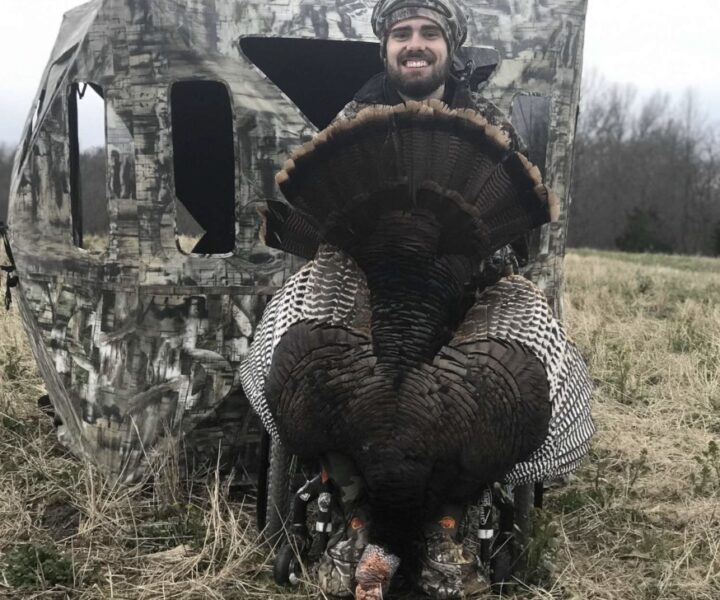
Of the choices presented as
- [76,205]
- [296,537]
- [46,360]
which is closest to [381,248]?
[296,537]

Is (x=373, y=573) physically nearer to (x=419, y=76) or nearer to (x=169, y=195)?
(x=419, y=76)

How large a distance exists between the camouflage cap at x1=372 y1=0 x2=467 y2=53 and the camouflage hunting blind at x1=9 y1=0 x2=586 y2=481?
2.28 feet

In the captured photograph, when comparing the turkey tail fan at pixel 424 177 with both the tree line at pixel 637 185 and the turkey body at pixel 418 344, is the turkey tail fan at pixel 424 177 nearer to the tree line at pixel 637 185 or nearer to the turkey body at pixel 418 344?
the turkey body at pixel 418 344

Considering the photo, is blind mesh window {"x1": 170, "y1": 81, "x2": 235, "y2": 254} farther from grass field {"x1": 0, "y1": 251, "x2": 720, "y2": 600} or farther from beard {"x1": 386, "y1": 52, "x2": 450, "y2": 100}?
beard {"x1": 386, "y1": 52, "x2": 450, "y2": 100}

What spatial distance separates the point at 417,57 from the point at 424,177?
89cm

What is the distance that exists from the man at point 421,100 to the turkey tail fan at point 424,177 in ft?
0.48

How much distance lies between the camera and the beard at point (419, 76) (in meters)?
3.09

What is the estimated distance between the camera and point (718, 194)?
178 feet

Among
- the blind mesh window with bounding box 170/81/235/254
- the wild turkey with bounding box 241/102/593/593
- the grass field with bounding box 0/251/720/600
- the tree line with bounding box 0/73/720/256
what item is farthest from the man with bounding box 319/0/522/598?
the tree line with bounding box 0/73/720/256

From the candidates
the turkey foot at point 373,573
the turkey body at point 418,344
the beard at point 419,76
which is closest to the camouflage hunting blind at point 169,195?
→ the beard at point 419,76

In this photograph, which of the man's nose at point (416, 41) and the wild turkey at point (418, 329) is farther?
the man's nose at point (416, 41)

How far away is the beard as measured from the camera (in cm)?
309

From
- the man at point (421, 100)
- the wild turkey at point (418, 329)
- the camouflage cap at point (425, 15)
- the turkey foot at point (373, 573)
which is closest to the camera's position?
the wild turkey at point (418, 329)

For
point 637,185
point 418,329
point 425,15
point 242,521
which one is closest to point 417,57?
point 425,15
